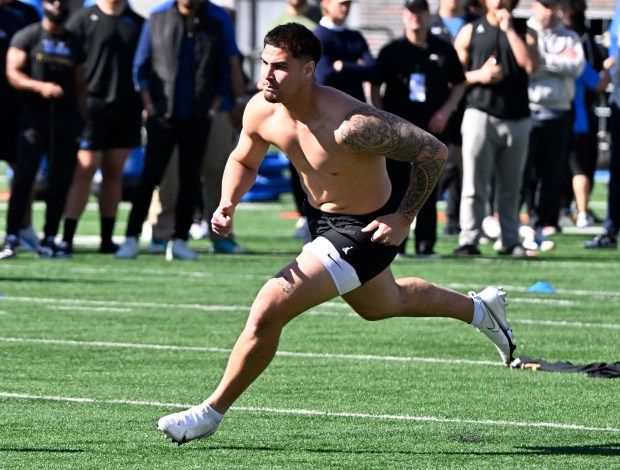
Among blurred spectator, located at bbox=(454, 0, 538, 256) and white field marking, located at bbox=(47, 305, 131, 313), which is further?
blurred spectator, located at bbox=(454, 0, 538, 256)

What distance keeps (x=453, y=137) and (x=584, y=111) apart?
209 centimetres

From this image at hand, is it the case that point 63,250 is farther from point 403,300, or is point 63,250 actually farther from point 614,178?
point 403,300

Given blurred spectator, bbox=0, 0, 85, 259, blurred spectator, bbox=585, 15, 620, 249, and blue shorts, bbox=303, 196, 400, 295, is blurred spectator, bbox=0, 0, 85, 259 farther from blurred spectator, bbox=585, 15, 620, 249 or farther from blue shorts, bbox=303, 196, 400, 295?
blue shorts, bbox=303, 196, 400, 295

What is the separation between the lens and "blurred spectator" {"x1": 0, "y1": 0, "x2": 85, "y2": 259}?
1512cm

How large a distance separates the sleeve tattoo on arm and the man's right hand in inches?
23.8

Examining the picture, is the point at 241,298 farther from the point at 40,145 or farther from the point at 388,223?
the point at 388,223

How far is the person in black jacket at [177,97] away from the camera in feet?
49.3

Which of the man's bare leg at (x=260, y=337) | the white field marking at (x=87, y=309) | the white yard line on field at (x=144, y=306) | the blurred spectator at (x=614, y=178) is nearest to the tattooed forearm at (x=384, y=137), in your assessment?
the man's bare leg at (x=260, y=337)

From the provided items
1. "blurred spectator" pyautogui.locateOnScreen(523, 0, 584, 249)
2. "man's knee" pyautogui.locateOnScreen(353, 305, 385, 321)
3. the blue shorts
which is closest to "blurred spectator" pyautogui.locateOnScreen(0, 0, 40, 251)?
"blurred spectator" pyautogui.locateOnScreen(523, 0, 584, 249)

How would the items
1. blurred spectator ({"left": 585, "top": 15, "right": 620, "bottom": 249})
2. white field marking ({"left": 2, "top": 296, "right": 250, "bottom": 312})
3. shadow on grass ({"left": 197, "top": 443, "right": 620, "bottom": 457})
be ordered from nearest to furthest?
shadow on grass ({"left": 197, "top": 443, "right": 620, "bottom": 457}) → white field marking ({"left": 2, "top": 296, "right": 250, "bottom": 312}) → blurred spectator ({"left": 585, "top": 15, "right": 620, "bottom": 249})

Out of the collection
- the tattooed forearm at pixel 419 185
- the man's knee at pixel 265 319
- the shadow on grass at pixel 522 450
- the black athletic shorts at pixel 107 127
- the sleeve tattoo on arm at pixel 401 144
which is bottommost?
the black athletic shorts at pixel 107 127

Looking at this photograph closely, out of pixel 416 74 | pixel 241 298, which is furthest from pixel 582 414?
pixel 416 74

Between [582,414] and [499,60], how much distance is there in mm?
8451

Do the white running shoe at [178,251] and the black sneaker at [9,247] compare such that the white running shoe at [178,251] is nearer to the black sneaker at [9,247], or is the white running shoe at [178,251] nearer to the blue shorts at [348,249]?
the black sneaker at [9,247]
